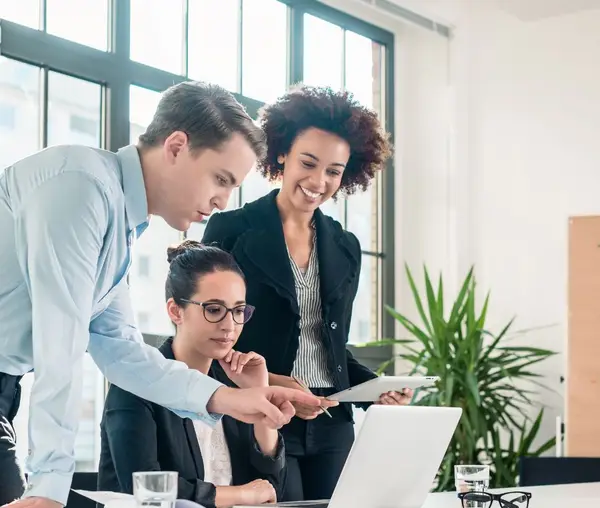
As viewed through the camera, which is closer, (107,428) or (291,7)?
(107,428)

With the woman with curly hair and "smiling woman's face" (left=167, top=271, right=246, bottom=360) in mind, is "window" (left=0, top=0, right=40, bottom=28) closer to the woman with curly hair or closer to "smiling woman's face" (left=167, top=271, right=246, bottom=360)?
the woman with curly hair

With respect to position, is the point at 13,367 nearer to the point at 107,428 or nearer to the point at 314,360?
the point at 107,428

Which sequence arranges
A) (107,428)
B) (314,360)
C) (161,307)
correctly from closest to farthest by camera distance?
(107,428), (314,360), (161,307)

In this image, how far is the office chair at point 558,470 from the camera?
3.83 metres

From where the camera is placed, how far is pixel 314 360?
2.79m

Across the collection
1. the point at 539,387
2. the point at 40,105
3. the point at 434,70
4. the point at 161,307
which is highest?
the point at 434,70

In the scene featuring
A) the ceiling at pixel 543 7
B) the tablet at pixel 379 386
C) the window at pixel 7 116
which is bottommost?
the tablet at pixel 379 386

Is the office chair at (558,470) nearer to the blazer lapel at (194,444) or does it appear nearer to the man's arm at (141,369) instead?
the blazer lapel at (194,444)

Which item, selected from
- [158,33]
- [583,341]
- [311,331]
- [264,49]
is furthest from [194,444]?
[264,49]

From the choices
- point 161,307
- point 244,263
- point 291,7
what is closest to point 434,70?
point 291,7

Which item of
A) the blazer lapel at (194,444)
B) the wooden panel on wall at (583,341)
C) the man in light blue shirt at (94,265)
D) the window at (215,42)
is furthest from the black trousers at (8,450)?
the wooden panel on wall at (583,341)

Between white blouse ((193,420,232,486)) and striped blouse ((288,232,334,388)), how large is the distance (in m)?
0.32

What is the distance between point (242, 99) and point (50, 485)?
380cm

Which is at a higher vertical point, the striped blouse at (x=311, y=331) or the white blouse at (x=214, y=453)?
the striped blouse at (x=311, y=331)
